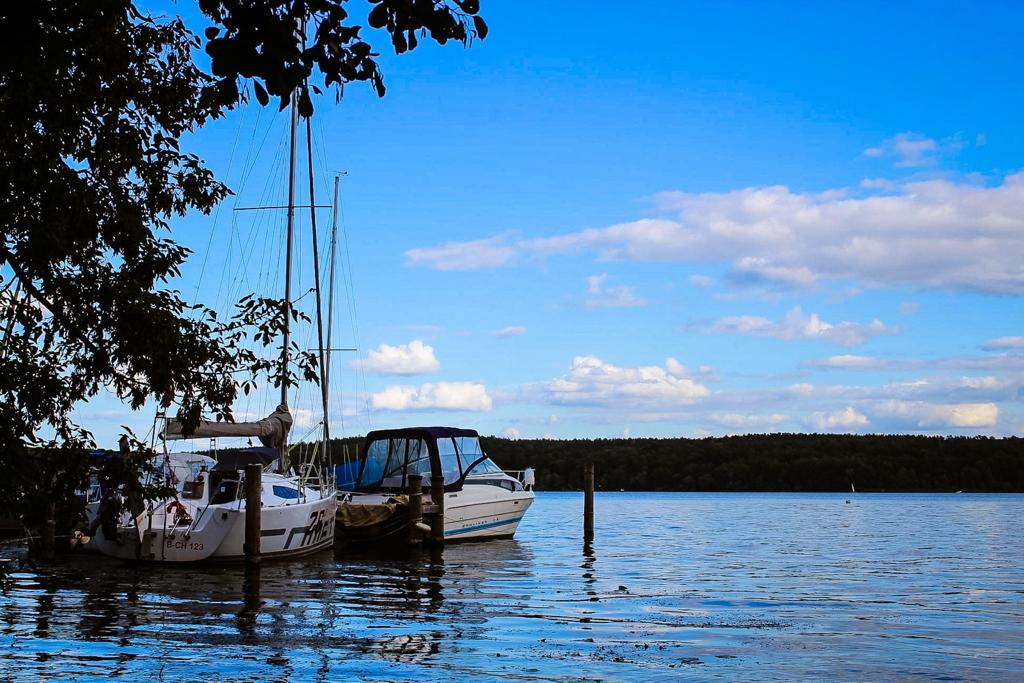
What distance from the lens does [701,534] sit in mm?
54625

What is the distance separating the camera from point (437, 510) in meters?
33.5

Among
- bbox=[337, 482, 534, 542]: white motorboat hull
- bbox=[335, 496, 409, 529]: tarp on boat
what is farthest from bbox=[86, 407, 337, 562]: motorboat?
bbox=[337, 482, 534, 542]: white motorboat hull

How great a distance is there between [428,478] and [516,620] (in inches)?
676

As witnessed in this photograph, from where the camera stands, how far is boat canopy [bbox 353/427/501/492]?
36.1 metres

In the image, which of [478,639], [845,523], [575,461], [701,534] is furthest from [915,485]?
[478,639]

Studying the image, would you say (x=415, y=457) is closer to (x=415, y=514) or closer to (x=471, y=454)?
(x=471, y=454)

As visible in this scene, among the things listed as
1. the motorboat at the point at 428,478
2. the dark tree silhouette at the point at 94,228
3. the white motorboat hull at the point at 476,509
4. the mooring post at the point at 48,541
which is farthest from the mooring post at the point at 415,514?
the dark tree silhouette at the point at 94,228

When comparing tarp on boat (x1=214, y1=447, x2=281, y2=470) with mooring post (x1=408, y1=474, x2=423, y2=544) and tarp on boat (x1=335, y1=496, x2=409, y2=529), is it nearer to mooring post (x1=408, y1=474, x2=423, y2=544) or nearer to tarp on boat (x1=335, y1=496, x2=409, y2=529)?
tarp on boat (x1=335, y1=496, x2=409, y2=529)

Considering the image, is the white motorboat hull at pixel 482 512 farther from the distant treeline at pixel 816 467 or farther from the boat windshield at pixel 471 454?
the distant treeline at pixel 816 467

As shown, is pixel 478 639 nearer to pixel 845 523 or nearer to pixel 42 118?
pixel 42 118

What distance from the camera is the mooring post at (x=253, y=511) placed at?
1014 inches

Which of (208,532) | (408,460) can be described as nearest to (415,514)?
(408,460)

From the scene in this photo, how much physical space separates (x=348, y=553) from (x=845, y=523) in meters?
42.7

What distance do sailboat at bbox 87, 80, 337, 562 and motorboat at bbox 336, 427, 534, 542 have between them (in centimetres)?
136
